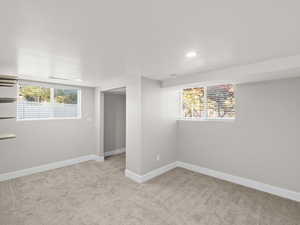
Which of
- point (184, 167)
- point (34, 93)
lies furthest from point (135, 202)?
point (34, 93)

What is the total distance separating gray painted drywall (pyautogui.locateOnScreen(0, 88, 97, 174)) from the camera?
10.6ft

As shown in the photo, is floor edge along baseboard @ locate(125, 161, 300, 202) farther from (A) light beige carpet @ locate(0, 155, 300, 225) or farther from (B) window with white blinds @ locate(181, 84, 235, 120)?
(B) window with white blinds @ locate(181, 84, 235, 120)

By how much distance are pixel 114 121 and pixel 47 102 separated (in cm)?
204

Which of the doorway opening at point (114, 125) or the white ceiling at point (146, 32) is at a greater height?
the white ceiling at point (146, 32)

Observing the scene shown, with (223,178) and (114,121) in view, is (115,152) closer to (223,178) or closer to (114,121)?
(114,121)

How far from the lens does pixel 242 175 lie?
117 inches

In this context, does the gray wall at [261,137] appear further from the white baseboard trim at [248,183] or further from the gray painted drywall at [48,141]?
the gray painted drywall at [48,141]

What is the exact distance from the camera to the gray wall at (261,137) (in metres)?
2.51

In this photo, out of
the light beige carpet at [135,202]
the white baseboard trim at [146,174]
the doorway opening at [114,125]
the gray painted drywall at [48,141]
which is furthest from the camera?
the doorway opening at [114,125]

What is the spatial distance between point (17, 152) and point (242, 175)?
488cm

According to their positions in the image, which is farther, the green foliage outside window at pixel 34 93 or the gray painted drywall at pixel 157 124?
the green foliage outside window at pixel 34 93

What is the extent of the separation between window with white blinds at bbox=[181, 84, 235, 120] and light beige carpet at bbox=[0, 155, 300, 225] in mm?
1456

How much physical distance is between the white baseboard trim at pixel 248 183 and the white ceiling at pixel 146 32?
7.50ft

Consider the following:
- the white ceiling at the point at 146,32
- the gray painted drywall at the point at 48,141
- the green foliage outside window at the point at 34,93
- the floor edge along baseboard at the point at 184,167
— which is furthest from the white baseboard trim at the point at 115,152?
the white ceiling at the point at 146,32
